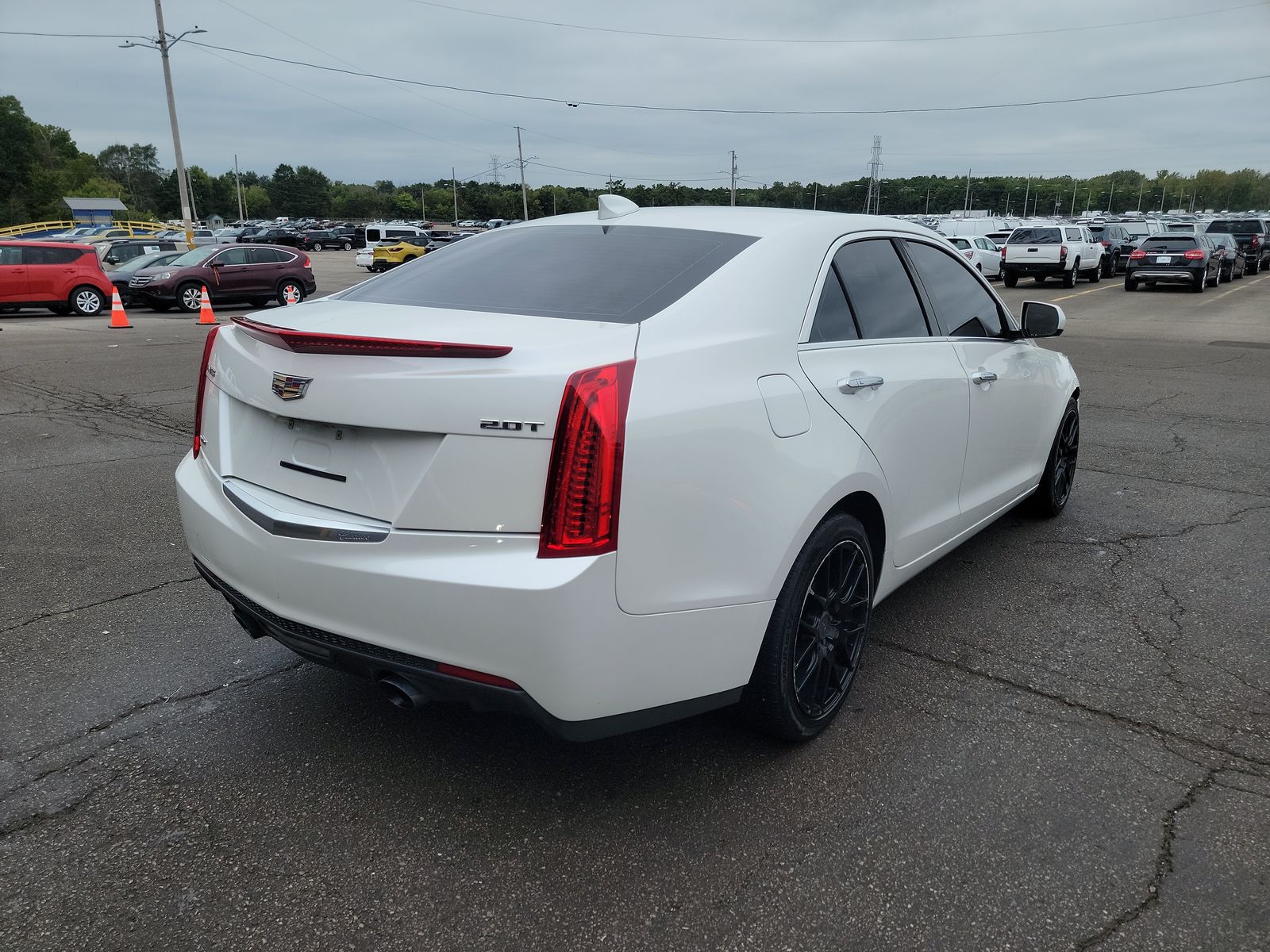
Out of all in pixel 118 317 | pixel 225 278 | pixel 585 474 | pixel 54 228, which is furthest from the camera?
pixel 54 228

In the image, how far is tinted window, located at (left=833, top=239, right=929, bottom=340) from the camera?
10.9 feet

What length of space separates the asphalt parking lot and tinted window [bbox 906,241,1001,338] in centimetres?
123

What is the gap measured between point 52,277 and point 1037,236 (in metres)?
25.1

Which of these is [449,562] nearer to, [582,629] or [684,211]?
[582,629]

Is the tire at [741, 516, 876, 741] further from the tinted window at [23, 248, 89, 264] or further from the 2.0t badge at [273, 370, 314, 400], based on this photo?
the tinted window at [23, 248, 89, 264]

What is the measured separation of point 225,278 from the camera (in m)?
21.7

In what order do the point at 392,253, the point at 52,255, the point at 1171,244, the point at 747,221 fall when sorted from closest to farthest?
the point at 747,221 < the point at 52,255 < the point at 1171,244 < the point at 392,253

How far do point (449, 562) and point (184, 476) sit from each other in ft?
4.66

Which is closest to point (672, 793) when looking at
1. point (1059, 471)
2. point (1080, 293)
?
point (1059, 471)

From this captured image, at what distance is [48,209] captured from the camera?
10094cm

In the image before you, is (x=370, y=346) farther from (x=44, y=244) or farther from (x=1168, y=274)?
(x=1168, y=274)

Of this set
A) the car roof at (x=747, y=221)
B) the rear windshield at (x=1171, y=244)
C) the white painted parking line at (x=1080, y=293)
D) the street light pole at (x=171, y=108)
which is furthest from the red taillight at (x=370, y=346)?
the street light pole at (x=171, y=108)

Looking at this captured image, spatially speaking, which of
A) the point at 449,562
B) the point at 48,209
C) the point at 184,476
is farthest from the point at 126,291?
the point at 48,209

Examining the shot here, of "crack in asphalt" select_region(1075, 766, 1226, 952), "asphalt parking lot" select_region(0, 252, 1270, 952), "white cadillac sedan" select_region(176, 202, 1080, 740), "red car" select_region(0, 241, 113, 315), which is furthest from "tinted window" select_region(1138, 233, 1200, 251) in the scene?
"crack in asphalt" select_region(1075, 766, 1226, 952)
